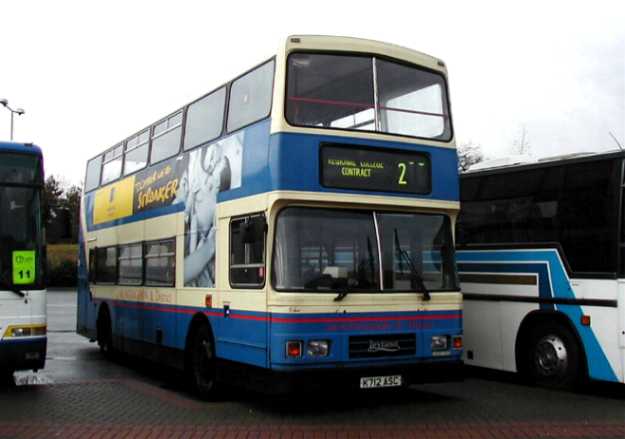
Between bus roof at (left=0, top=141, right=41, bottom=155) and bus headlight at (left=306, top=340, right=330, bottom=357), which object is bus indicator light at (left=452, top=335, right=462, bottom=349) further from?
bus roof at (left=0, top=141, right=41, bottom=155)

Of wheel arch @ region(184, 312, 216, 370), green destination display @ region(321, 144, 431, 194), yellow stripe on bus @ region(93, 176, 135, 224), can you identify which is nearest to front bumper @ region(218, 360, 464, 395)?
wheel arch @ region(184, 312, 216, 370)

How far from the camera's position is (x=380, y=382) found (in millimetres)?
9680

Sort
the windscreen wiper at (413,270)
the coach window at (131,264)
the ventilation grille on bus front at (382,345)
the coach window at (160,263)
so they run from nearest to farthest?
the ventilation grille on bus front at (382,345) → the windscreen wiper at (413,270) → the coach window at (160,263) → the coach window at (131,264)

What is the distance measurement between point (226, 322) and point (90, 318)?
813 centimetres

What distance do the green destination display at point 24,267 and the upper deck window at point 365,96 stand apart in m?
4.47

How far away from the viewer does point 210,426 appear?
30.4 ft

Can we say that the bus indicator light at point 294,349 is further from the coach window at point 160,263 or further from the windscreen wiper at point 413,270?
the coach window at point 160,263

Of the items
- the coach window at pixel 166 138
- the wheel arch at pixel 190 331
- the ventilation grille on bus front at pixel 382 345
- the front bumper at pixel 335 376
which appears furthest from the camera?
the coach window at pixel 166 138

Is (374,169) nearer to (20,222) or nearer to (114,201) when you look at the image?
(20,222)

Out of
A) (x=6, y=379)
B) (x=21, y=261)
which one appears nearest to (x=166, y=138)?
(x=21, y=261)

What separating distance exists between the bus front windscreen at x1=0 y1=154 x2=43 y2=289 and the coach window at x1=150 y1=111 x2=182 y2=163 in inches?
92.3

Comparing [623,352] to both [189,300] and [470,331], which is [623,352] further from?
[189,300]

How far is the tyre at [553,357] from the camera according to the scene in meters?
11.4

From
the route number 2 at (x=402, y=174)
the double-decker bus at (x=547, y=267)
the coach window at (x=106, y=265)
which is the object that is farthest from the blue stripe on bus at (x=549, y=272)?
the coach window at (x=106, y=265)
